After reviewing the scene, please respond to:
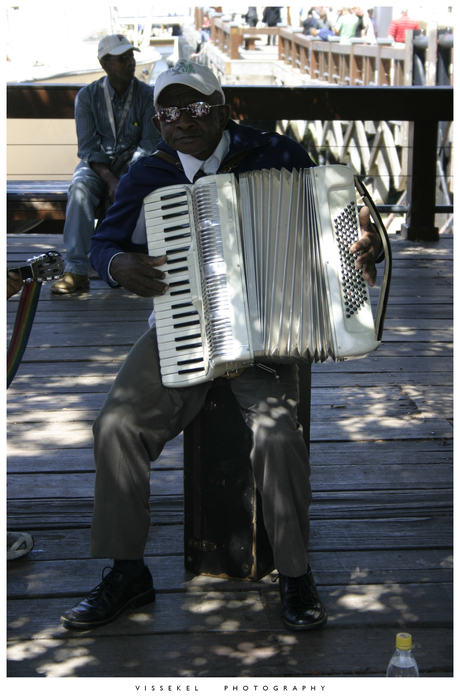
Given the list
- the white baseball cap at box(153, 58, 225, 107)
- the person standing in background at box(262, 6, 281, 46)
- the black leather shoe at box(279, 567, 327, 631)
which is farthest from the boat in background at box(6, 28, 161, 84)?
the person standing in background at box(262, 6, 281, 46)

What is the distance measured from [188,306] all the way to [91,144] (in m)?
3.02

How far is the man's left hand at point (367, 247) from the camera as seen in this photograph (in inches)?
88.4

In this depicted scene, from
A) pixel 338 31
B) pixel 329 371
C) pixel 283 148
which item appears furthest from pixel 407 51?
pixel 283 148

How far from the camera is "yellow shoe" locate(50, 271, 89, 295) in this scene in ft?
16.5

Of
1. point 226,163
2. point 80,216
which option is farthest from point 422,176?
point 226,163

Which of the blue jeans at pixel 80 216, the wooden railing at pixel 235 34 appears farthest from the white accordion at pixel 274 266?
the wooden railing at pixel 235 34

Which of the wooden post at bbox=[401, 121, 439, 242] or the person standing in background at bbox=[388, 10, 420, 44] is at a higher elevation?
the person standing in background at bbox=[388, 10, 420, 44]

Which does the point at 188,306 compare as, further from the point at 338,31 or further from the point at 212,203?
the point at 338,31

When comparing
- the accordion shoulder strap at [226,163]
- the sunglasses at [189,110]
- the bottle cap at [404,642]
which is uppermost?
the sunglasses at [189,110]

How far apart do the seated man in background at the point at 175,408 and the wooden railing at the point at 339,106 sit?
3233mm

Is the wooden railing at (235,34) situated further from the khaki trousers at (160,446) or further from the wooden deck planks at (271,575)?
the khaki trousers at (160,446)

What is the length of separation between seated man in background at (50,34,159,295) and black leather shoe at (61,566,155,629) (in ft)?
9.81

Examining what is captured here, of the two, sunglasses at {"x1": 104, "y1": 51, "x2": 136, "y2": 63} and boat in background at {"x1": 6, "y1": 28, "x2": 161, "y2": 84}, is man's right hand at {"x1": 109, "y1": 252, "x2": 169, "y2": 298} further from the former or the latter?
boat in background at {"x1": 6, "y1": 28, "x2": 161, "y2": 84}

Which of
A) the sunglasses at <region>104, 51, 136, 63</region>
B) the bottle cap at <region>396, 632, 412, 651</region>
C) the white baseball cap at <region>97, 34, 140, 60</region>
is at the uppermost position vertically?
the white baseball cap at <region>97, 34, 140, 60</region>
